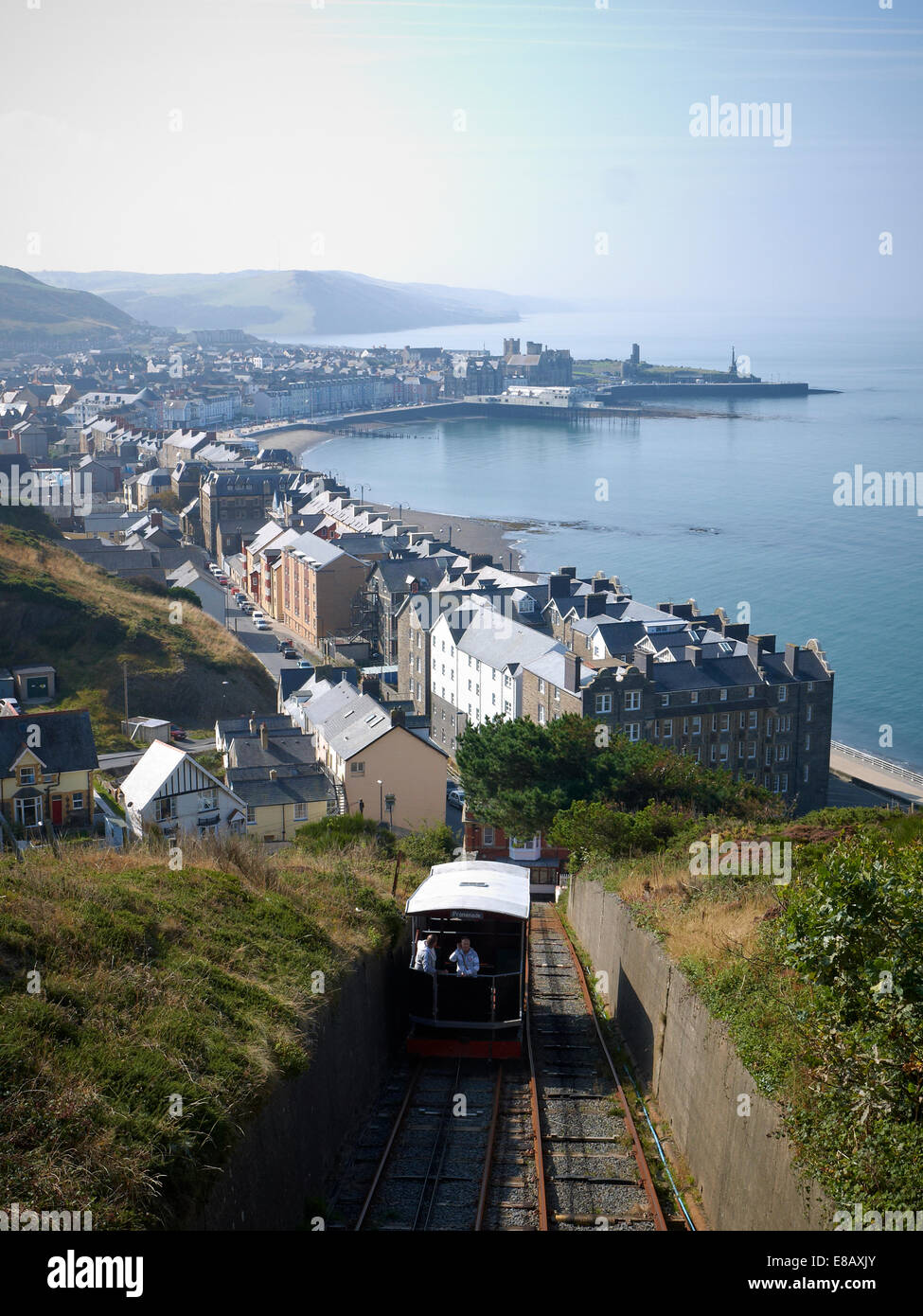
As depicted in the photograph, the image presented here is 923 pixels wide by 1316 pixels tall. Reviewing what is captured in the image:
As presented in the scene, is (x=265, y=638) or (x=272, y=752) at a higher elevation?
(x=272, y=752)

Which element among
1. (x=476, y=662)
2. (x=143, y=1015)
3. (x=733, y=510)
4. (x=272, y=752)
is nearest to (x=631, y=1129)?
(x=143, y=1015)

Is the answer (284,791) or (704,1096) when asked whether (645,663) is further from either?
(704,1096)

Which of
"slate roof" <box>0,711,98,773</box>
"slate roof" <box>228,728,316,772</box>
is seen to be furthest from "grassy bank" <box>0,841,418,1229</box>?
"slate roof" <box>228,728,316,772</box>

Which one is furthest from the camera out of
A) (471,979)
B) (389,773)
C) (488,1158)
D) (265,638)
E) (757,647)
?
(265,638)

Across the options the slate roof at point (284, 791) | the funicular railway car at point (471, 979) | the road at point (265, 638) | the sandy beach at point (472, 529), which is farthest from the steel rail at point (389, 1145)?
the sandy beach at point (472, 529)

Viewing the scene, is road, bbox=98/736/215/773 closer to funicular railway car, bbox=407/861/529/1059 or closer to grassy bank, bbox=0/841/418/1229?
grassy bank, bbox=0/841/418/1229
